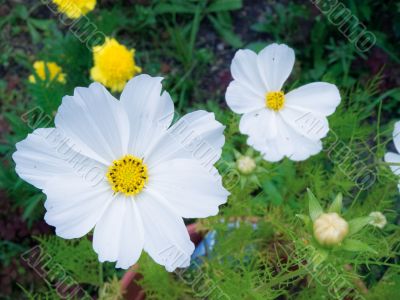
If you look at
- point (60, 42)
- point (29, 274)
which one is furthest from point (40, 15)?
point (29, 274)

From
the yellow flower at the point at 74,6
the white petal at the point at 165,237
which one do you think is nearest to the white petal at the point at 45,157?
the white petal at the point at 165,237

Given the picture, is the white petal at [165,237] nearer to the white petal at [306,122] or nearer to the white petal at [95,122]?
the white petal at [95,122]

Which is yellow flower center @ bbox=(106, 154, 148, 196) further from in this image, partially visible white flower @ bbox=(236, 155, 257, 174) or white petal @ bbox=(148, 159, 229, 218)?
partially visible white flower @ bbox=(236, 155, 257, 174)

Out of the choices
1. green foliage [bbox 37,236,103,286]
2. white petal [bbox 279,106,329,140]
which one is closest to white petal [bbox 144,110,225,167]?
white petal [bbox 279,106,329,140]

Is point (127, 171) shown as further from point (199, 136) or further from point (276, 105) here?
point (276, 105)

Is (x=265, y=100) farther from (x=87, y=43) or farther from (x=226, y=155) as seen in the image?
(x=87, y=43)

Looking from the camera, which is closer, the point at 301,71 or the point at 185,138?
the point at 185,138
